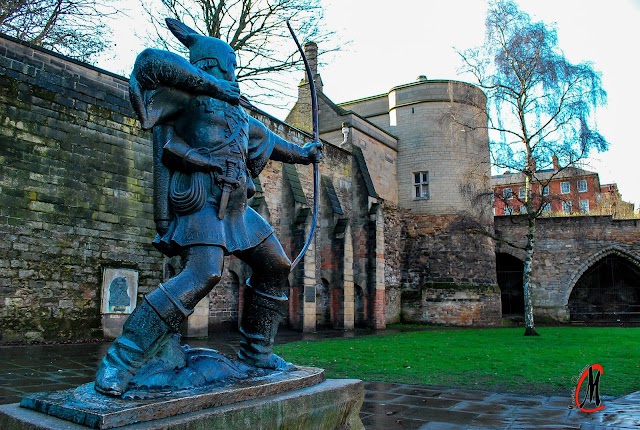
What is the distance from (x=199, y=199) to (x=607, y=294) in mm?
29938

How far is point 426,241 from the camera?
2466cm

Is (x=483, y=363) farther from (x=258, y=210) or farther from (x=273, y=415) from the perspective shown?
(x=258, y=210)

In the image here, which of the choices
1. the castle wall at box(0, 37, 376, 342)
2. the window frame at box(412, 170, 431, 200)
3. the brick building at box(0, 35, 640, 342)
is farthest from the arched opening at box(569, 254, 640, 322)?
the castle wall at box(0, 37, 376, 342)

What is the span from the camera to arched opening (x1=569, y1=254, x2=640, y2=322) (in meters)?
27.4

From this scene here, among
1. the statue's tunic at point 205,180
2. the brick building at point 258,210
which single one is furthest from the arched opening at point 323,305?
the statue's tunic at point 205,180

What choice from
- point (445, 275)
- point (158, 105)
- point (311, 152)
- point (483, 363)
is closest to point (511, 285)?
point (445, 275)

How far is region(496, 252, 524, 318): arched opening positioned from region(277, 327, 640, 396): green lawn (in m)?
16.3

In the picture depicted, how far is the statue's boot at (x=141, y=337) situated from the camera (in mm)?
2523

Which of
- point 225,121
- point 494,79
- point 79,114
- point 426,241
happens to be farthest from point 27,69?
point 426,241

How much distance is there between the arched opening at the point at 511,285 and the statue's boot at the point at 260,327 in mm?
26907

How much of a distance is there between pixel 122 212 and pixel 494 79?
42.7 ft

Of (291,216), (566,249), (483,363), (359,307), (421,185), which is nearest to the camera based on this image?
(483,363)

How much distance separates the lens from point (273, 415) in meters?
2.67

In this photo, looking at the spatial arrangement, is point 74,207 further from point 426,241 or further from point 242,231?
point 426,241
